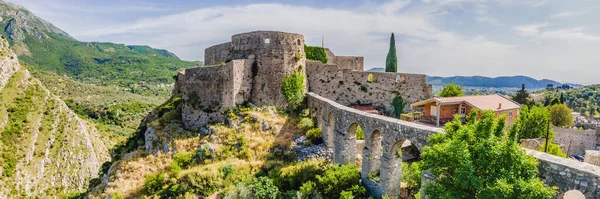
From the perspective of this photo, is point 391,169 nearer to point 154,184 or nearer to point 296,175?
point 296,175

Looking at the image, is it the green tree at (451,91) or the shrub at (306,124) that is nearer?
the shrub at (306,124)

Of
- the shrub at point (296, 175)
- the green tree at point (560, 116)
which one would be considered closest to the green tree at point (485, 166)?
the shrub at point (296, 175)

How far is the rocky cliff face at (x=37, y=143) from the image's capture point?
4775 centimetres

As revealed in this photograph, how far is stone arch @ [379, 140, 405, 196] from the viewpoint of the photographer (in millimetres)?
14469

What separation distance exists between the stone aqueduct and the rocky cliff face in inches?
1876

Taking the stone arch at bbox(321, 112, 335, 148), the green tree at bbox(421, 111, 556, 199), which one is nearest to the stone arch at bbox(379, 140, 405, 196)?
the green tree at bbox(421, 111, 556, 199)

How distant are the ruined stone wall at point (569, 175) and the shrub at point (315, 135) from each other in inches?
579

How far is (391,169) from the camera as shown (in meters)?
14.5

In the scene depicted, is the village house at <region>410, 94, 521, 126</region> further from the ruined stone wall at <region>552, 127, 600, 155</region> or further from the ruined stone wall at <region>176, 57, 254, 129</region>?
the ruined stone wall at <region>176, 57, 254, 129</region>

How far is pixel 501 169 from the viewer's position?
7832mm

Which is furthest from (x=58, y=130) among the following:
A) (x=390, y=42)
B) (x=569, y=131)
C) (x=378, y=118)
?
(x=569, y=131)

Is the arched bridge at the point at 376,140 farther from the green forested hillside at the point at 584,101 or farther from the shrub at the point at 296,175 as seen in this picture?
the green forested hillside at the point at 584,101

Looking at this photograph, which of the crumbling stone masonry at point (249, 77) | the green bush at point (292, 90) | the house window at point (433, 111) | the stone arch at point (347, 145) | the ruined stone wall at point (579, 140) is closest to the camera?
the stone arch at point (347, 145)

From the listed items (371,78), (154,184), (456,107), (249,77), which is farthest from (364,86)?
(154,184)
